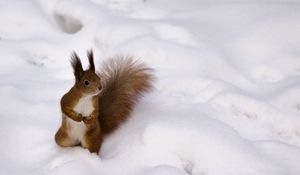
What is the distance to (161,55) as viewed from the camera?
8.27 ft

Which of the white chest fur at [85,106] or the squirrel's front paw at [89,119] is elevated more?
the white chest fur at [85,106]

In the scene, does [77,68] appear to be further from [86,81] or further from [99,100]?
[99,100]

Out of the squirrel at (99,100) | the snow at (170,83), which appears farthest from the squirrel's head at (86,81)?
the snow at (170,83)

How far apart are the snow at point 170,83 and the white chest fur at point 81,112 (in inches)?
4.6

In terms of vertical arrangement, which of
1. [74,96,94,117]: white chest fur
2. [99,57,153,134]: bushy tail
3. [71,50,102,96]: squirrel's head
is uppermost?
[71,50,102,96]: squirrel's head

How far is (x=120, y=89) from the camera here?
201 cm

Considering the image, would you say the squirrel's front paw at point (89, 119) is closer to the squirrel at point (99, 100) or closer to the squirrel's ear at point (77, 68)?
the squirrel at point (99, 100)

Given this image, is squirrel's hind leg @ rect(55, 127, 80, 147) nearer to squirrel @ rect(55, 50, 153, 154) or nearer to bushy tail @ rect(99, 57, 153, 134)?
squirrel @ rect(55, 50, 153, 154)

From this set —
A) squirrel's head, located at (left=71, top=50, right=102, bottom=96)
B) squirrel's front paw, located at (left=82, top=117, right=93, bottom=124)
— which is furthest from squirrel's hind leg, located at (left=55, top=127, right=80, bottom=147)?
squirrel's head, located at (left=71, top=50, right=102, bottom=96)

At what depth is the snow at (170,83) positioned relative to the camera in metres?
1.85

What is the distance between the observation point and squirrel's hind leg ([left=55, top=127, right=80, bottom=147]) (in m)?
1.88

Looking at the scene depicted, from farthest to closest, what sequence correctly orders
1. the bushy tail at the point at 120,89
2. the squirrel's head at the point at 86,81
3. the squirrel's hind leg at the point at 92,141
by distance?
the bushy tail at the point at 120,89, the squirrel's hind leg at the point at 92,141, the squirrel's head at the point at 86,81

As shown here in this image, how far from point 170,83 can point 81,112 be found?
2.42 ft

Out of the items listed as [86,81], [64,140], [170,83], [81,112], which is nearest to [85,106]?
[81,112]
